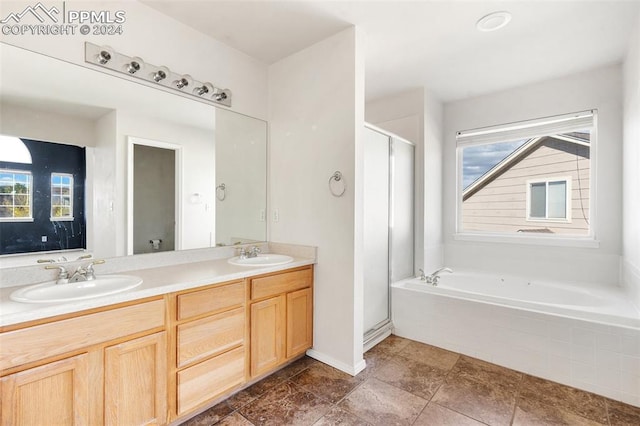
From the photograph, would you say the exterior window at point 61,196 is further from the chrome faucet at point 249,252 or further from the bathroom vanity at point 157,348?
the chrome faucet at point 249,252

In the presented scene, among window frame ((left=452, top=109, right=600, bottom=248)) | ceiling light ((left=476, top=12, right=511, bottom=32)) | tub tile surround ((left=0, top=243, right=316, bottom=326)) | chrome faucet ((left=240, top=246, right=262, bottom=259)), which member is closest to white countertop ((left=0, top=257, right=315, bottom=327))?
tub tile surround ((left=0, top=243, right=316, bottom=326))

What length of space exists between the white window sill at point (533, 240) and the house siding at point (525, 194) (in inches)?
4.4

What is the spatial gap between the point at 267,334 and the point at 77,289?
1134 mm

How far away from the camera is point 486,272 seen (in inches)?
133

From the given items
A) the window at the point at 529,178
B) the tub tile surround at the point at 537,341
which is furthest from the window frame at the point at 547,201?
the tub tile surround at the point at 537,341

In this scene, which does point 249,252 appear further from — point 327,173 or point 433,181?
point 433,181

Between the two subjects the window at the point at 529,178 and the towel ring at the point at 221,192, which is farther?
the window at the point at 529,178

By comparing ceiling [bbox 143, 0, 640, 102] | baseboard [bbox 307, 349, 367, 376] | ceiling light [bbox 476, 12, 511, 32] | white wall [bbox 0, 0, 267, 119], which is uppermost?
ceiling [bbox 143, 0, 640, 102]

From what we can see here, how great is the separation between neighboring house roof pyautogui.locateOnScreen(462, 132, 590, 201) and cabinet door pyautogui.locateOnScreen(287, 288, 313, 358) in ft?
8.23

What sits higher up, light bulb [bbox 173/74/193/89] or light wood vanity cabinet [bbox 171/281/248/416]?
light bulb [bbox 173/74/193/89]

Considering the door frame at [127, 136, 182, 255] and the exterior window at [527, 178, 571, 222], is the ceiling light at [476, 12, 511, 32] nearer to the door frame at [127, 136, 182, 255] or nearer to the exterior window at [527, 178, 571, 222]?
the exterior window at [527, 178, 571, 222]

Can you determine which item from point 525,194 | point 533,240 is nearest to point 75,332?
point 533,240

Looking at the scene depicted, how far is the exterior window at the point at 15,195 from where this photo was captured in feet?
4.88

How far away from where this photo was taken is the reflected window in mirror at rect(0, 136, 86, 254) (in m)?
1.50
